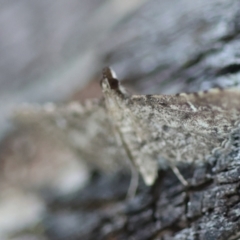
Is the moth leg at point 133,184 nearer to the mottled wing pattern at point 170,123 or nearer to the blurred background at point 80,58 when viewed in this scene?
the mottled wing pattern at point 170,123

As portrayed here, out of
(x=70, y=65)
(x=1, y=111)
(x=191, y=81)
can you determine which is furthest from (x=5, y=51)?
(x=191, y=81)

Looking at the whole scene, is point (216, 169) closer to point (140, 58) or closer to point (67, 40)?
point (140, 58)

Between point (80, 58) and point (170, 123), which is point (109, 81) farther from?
point (80, 58)

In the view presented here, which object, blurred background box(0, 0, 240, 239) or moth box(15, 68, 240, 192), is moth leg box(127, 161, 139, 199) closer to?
moth box(15, 68, 240, 192)

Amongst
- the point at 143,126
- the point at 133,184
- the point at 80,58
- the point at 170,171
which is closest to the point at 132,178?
the point at 133,184

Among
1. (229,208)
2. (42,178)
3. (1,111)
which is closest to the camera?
(229,208)

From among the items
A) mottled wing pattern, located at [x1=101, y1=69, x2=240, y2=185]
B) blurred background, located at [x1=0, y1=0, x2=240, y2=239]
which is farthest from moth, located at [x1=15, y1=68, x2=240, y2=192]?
blurred background, located at [x1=0, y1=0, x2=240, y2=239]

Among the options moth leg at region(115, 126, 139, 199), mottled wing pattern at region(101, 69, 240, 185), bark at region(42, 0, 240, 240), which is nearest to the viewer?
mottled wing pattern at region(101, 69, 240, 185)

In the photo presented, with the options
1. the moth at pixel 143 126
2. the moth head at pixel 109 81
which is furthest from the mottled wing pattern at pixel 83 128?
the moth head at pixel 109 81
